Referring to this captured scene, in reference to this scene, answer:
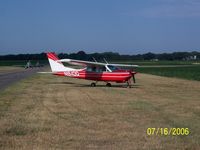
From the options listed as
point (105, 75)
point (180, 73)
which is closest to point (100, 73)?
point (105, 75)

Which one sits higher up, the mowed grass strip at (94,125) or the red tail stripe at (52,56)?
the red tail stripe at (52,56)

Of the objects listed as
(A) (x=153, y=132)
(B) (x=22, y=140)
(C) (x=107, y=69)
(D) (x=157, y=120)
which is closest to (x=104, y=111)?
(D) (x=157, y=120)

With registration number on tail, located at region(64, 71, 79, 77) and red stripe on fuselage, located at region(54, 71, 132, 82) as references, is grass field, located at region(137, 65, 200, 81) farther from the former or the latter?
registration number on tail, located at region(64, 71, 79, 77)

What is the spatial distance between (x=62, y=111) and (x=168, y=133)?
223 inches

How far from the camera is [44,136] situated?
34.2 feet

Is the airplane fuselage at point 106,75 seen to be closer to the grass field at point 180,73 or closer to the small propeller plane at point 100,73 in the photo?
the small propeller plane at point 100,73

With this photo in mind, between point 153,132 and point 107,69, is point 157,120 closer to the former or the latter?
point 153,132

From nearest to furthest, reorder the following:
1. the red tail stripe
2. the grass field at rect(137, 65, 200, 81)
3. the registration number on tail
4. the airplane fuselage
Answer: the airplane fuselage → the registration number on tail → the red tail stripe → the grass field at rect(137, 65, 200, 81)
